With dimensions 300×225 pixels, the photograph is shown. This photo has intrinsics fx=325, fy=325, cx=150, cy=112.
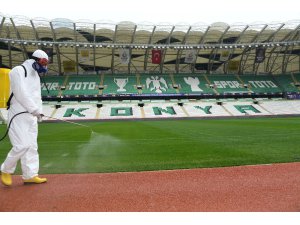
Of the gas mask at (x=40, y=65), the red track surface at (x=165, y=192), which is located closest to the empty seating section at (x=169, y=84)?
the red track surface at (x=165, y=192)

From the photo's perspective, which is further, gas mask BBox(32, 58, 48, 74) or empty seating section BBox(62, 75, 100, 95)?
empty seating section BBox(62, 75, 100, 95)

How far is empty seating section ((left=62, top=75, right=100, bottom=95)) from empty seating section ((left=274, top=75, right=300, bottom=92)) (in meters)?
28.9

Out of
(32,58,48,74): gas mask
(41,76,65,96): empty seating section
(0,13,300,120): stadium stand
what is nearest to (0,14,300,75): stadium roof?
(0,13,300,120): stadium stand

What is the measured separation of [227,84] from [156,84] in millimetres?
11167

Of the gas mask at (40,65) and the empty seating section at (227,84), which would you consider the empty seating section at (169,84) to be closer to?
the empty seating section at (227,84)

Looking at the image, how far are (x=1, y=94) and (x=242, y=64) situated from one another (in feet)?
166

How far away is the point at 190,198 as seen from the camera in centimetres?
480

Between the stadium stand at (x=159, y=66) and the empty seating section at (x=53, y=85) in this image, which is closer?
the stadium stand at (x=159, y=66)

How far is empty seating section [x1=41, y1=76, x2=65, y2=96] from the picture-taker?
154ft

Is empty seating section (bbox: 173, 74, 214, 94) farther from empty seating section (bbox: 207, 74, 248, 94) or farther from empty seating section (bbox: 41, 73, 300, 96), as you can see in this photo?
empty seating section (bbox: 207, 74, 248, 94)

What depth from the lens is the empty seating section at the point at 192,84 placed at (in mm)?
48844

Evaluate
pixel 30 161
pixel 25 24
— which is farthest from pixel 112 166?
pixel 25 24

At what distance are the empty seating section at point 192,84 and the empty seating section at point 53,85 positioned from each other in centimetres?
1795

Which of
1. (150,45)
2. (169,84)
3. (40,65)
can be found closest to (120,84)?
(169,84)
